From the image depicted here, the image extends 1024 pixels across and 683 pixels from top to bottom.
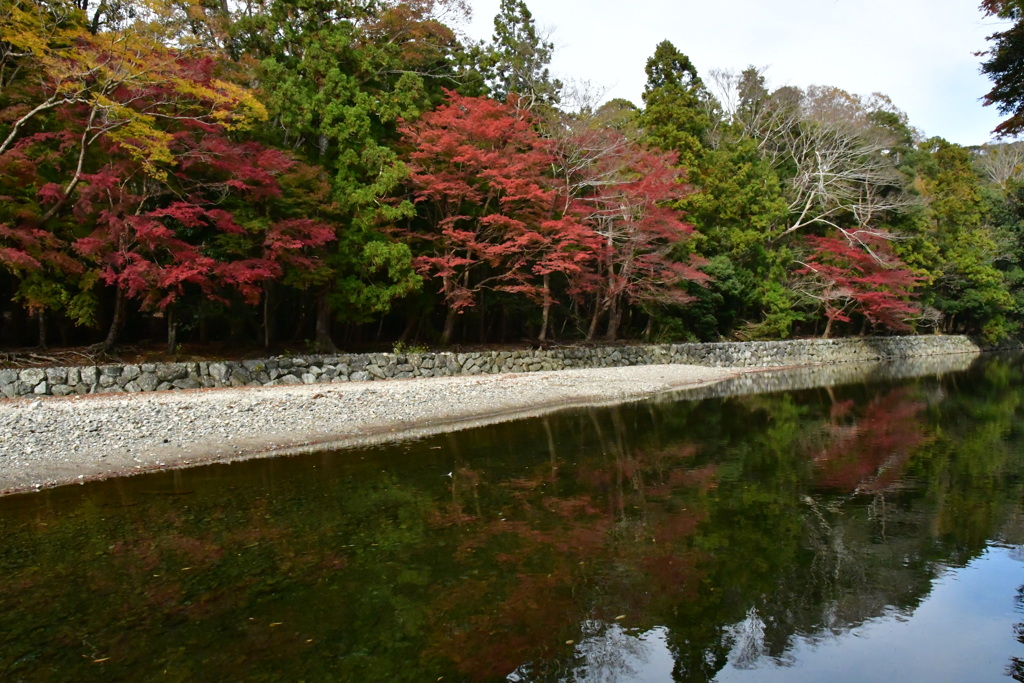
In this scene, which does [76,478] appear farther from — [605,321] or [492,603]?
[605,321]

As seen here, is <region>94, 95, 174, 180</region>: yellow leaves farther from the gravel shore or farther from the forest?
the gravel shore

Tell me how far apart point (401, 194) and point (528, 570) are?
1590 centimetres

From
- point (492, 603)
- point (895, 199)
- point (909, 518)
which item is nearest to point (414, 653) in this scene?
point (492, 603)

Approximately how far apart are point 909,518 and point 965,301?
117 feet

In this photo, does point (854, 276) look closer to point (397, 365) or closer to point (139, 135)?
point (397, 365)

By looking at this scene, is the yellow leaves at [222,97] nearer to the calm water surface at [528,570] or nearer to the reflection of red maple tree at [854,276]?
the calm water surface at [528,570]

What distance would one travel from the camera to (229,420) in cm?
1166

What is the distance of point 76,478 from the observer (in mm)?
8586

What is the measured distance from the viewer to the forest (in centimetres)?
1373

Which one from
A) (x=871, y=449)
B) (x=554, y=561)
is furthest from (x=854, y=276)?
(x=554, y=561)

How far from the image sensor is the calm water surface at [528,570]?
424 cm

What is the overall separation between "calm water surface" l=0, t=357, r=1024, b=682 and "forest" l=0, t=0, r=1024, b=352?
7.86 metres

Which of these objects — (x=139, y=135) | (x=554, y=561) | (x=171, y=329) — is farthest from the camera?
(x=171, y=329)

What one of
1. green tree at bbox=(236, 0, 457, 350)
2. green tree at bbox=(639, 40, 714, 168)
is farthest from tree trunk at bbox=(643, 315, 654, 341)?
green tree at bbox=(236, 0, 457, 350)
